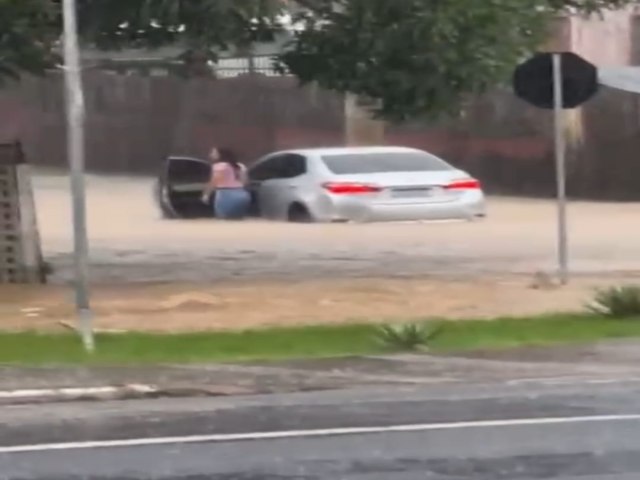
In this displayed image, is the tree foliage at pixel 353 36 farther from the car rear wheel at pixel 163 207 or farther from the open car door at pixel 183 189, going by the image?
the car rear wheel at pixel 163 207

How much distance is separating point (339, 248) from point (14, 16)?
8.30m

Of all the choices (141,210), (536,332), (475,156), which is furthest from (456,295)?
(475,156)

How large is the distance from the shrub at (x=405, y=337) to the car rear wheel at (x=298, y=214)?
14403 millimetres

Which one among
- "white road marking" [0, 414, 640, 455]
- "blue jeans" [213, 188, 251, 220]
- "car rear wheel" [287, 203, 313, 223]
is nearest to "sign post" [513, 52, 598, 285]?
"white road marking" [0, 414, 640, 455]

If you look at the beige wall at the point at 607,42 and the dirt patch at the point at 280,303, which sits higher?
the beige wall at the point at 607,42

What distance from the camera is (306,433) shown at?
10.1 m

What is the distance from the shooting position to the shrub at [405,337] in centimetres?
1341

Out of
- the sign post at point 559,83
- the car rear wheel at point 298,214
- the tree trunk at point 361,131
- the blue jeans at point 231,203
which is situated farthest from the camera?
the tree trunk at point 361,131

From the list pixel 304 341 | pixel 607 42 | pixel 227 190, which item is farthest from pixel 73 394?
pixel 607 42

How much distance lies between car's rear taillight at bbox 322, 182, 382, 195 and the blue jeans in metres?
2.17

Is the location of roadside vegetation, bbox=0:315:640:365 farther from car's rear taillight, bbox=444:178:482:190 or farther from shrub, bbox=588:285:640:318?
car's rear taillight, bbox=444:178:482:190

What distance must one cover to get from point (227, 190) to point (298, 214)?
4.51ft

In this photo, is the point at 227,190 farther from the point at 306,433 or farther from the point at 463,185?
the point at 306,433

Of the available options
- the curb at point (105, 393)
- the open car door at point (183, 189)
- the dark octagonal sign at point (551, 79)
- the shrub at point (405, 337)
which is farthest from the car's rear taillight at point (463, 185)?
the curb at point (105, 393)
